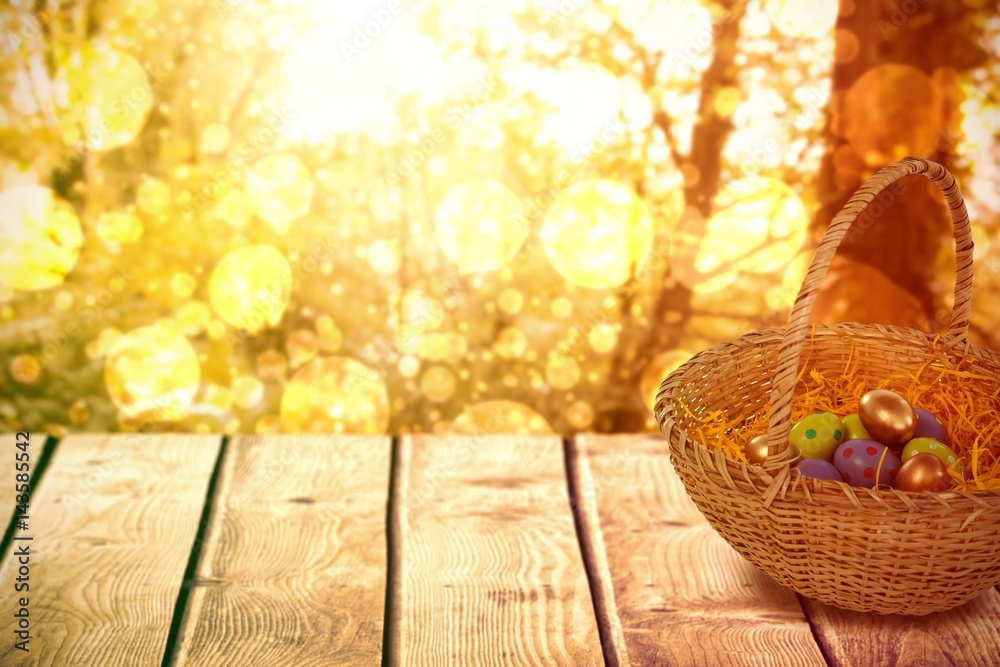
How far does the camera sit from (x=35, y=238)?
5.07 feet

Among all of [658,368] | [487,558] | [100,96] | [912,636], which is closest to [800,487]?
[912,636]

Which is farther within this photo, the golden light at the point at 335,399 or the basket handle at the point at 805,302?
the golden light at the point at 335,399

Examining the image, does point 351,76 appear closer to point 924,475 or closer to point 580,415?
point 580,415

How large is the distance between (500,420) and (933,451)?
2.40 ft

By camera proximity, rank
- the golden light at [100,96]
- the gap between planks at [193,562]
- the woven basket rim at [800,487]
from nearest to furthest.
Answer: the woven basket rim at [800,487]
the gap between planks at [193,562]
the golden light at [100,96]

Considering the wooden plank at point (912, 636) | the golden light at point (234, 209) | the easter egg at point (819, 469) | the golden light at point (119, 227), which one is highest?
the golden light at point (234, 209)

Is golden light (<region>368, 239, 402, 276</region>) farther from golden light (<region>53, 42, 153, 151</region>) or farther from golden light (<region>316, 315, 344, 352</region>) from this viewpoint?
golden light (<region>53, 42, 153, 151</region>)

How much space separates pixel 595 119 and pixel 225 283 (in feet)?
2.19

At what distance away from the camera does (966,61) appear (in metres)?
1.54

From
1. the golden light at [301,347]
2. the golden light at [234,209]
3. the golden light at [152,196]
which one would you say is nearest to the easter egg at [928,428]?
the golden light at [301,347]

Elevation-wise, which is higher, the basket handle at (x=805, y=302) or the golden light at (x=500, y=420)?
the basket handle at (x=805, y=302)

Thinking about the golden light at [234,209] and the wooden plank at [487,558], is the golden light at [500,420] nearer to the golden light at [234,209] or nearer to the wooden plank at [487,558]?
the wooden plank at [487,558]

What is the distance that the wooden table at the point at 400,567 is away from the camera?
1.09 meters

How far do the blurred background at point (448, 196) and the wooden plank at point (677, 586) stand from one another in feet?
0.78
